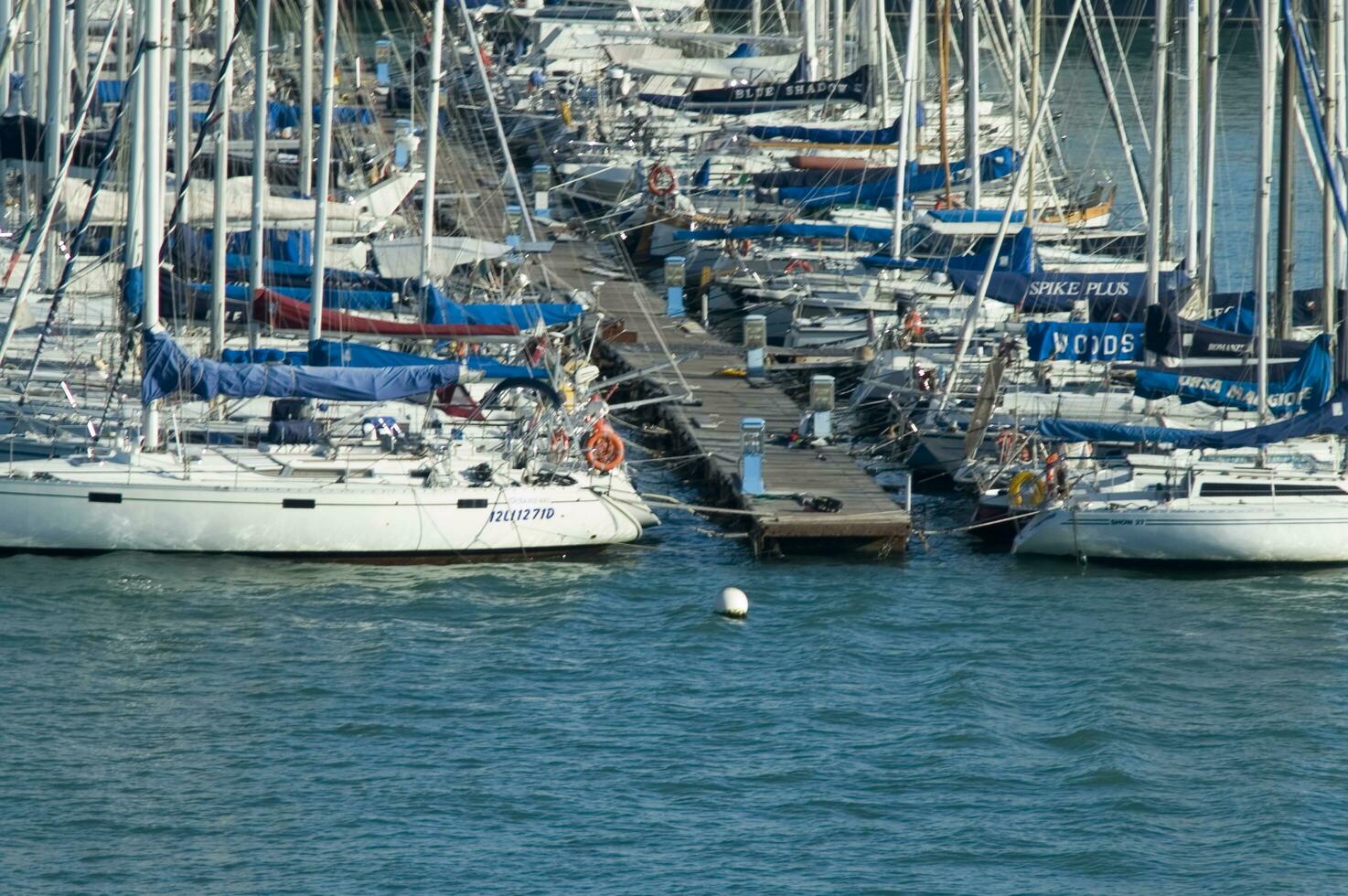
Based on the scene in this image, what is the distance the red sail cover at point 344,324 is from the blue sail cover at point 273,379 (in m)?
3.24

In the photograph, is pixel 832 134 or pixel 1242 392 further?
pixel 832 134

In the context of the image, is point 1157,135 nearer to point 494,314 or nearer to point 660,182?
point 494,314

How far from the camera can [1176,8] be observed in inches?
1832

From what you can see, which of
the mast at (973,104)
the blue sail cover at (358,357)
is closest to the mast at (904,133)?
the mast at (973,104)

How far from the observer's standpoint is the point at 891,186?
53062 millimetres

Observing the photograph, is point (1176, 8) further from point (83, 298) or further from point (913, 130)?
point (83, 298)

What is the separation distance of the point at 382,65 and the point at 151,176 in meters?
46.0

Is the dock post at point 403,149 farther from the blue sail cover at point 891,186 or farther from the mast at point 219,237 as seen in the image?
the mast at point 219,237

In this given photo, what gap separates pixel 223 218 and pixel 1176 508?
1499cm

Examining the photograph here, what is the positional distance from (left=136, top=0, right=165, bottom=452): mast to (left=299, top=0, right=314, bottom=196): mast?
606cm

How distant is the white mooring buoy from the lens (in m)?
32.0

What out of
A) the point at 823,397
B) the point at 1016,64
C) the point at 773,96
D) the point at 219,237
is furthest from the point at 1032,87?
the point at 219,237

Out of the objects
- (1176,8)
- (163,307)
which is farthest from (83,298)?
(1176,8)

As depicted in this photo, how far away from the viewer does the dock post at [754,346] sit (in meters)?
44.3
